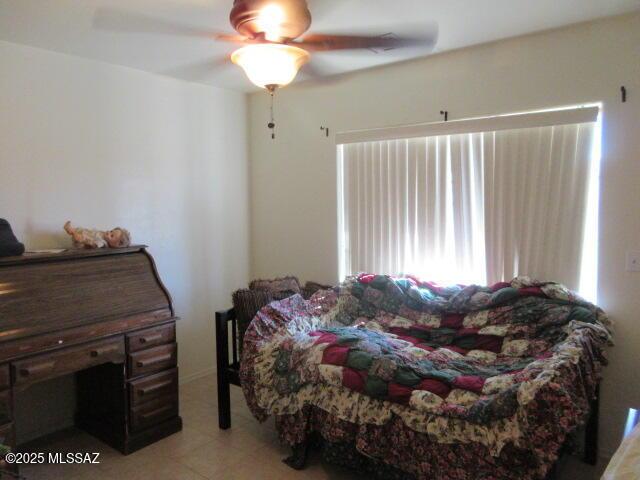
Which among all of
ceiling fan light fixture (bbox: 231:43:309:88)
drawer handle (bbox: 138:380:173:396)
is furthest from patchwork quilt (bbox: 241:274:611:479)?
ceiling fan light fixture (bbox: 231:43:309:88)

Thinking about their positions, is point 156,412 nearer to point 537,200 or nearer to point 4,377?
A: point 4,377

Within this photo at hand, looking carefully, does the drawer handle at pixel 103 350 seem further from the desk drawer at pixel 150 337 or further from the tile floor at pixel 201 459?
the tile floor at pixel 201 459

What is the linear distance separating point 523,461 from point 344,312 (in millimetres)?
1500

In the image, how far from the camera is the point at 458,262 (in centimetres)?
307

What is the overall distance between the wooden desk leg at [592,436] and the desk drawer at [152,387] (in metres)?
2.40

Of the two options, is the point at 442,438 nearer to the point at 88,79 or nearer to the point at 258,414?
the point at 258,414

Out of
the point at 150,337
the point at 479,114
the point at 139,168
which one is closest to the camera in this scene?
the point at 150,337

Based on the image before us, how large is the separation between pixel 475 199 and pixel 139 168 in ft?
7.75

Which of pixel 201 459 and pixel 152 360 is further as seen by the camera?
pixel 152 360

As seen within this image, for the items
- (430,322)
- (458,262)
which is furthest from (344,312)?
(458,262)

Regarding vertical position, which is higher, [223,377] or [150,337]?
[150,337]

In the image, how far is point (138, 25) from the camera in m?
2.37

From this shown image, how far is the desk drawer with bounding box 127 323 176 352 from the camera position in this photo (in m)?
2.66

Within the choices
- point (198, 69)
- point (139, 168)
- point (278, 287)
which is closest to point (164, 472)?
point (278, 287)
